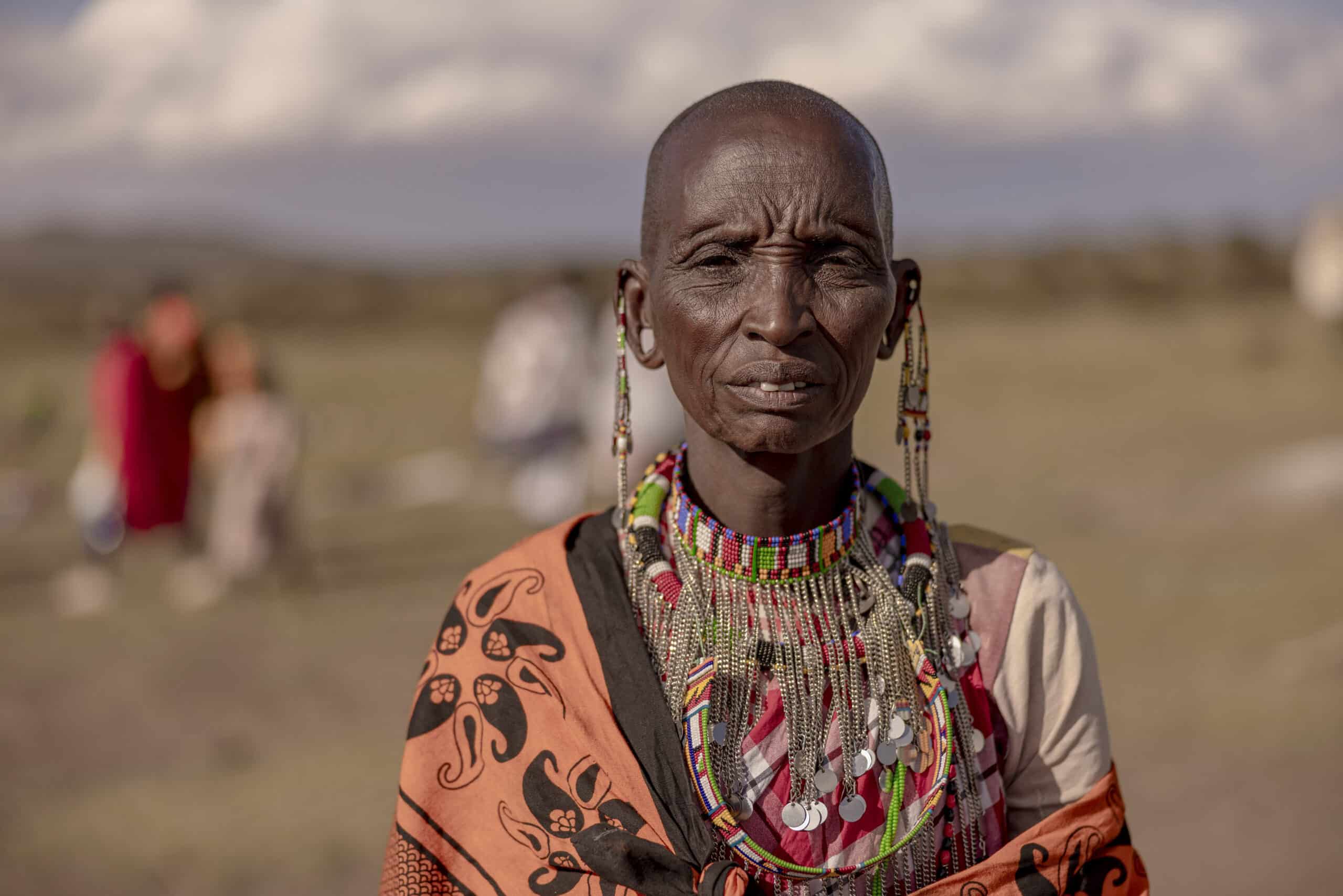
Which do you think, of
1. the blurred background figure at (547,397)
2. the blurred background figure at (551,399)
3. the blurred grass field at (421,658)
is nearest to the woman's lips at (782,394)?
the blurred grass field at (421,658)

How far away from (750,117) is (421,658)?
6.95 metres

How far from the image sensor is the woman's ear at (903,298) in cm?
214

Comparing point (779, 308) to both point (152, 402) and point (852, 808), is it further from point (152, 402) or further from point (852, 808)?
point (152, 402)

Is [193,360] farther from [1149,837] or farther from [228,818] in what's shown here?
[1149,837]

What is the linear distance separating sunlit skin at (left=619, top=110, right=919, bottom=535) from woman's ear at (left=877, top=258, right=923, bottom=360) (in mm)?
74

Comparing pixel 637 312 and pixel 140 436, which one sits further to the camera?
pixel 140 436

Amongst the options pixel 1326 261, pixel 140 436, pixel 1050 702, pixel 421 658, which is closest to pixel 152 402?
pixel 140 436

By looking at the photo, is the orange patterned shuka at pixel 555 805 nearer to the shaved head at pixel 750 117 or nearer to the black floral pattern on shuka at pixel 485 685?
the black floral pattern on shuka at pixel 485 685

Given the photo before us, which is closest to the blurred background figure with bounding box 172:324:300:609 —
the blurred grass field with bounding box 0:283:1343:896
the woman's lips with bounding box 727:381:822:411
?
the blurred grass field with bounding box 0:283:1343:896

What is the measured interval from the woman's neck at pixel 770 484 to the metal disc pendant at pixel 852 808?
450 millimetres

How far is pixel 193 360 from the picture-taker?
9.82m

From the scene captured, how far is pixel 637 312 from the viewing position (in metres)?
2.24

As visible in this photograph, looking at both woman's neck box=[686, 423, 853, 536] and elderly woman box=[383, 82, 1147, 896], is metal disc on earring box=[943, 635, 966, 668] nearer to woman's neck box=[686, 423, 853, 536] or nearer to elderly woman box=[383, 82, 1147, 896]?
elderly woman box=[383, 82, 1147, 896]

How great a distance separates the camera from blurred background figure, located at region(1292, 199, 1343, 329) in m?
22.6
